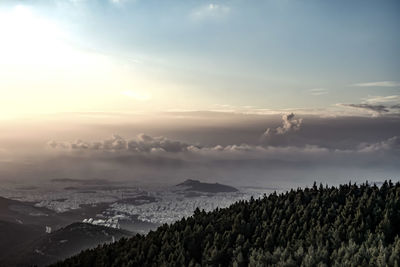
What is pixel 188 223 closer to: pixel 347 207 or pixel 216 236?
pixel 216 236

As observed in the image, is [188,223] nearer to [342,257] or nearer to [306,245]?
[306,245]

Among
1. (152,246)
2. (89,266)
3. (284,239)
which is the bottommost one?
(89,266)

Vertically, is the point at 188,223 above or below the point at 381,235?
below

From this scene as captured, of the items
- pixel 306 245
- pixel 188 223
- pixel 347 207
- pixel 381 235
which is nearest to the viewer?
pixel 381 235

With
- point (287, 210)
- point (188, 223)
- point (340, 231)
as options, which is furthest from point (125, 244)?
point (340, 231)

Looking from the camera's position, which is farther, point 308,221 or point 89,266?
point 89,266

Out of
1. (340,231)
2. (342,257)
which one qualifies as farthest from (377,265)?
(340,231)

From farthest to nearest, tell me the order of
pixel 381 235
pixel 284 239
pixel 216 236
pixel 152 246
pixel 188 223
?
pixel 188 223 → pixel 152 246 → pixel 216 236 → pixel 284 239 → pixel 381 235
